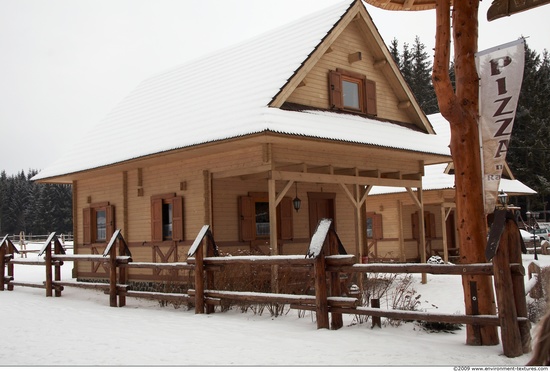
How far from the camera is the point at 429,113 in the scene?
182 ft

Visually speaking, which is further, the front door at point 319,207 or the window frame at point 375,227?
the window frame at point 375,227

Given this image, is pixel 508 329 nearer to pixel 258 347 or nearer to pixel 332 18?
pixel 258 347

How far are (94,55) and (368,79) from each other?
34256mm

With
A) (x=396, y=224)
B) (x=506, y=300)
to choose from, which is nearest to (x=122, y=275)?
(x=506, y=300)

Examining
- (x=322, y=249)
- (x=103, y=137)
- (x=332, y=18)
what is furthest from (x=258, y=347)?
(x=103, y=137)

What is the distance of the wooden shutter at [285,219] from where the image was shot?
17312 millimetres

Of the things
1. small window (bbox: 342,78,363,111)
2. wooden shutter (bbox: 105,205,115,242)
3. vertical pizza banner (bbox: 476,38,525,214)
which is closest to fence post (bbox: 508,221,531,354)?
vertical pizza banner (bbox: 476,38,525,214)

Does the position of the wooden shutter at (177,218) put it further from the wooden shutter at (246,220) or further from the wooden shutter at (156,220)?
the wooden shutter at (246,220)

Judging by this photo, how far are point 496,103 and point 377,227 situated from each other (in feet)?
64.7

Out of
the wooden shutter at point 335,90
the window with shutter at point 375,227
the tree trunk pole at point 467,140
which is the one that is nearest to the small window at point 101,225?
the wooden shutter at point 335,90

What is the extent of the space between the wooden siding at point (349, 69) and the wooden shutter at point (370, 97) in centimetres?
29

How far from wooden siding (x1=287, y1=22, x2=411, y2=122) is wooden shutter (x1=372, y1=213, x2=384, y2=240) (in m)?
8.52

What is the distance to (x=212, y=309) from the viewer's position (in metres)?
11.2

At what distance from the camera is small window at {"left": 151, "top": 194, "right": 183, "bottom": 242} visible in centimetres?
1645
